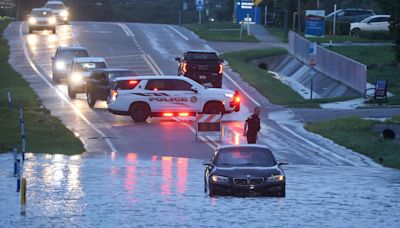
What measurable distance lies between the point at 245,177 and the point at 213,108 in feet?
66.6

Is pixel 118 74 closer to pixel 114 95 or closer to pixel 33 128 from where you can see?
pixel 114 95

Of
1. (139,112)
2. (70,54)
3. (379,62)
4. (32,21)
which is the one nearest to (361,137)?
(139,112)

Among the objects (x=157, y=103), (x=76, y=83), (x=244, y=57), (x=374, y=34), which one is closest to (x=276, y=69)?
(x=244, y=57)

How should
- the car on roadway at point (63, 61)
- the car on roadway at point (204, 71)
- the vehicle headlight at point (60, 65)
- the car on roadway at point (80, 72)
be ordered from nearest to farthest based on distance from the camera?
the car on roadway at point (80, 72) < the car on roadway at point (204, 71) < the car on roadway at point (63, 61) < the vehicle headlight at point (60, 65)

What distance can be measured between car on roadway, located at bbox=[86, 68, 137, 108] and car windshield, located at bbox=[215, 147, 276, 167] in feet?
71.0

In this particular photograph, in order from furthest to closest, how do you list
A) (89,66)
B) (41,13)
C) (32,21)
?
(41,13) → (32,21) → (89,66)

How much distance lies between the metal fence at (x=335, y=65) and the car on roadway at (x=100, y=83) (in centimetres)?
1147

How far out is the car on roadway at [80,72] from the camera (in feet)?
164

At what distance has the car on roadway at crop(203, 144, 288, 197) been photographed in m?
23.1

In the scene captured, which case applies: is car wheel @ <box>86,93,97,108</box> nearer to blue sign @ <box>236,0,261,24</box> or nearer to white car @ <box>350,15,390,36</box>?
white car @ <box>350,15,390,36</box>

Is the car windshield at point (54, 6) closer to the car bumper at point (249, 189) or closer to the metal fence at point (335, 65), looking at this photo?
the metal fence at point (335, 65)

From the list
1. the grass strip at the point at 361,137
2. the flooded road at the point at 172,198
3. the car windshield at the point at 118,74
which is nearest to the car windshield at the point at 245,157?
the flooded road at the point at 172,198

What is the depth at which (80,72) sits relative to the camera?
50.9 m

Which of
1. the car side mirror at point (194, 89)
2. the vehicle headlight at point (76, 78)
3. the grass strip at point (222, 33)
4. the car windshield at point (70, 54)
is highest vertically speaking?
the car side mirror at point (194, 89)
